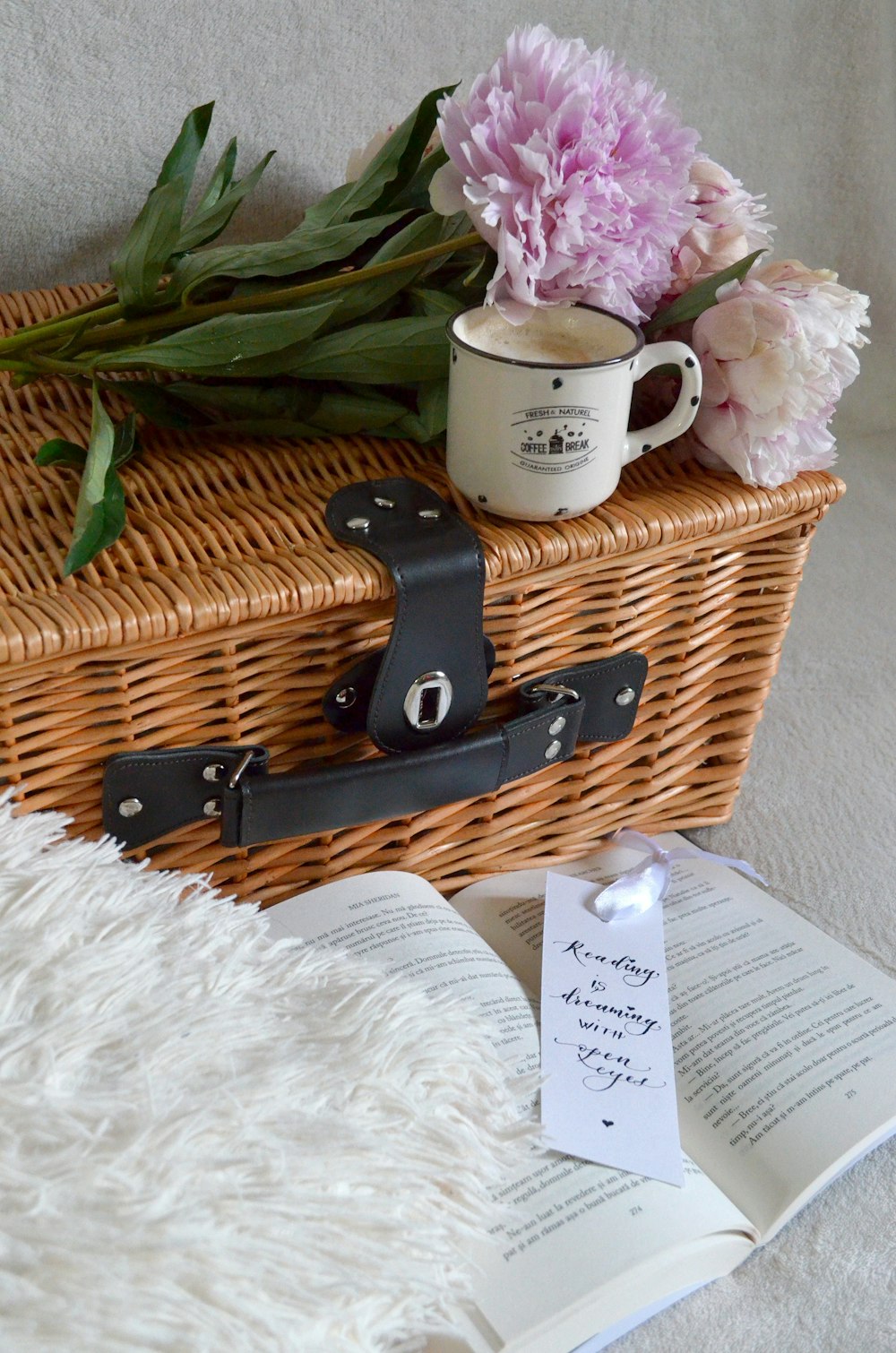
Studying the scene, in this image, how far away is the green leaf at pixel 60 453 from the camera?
0.61 metres

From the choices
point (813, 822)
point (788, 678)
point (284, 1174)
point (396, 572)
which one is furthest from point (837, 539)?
point (284, 1174)

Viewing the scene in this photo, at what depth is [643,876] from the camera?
72 centimetres

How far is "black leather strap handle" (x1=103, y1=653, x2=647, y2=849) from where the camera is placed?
0.58 metres

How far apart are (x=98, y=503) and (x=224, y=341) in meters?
0.13

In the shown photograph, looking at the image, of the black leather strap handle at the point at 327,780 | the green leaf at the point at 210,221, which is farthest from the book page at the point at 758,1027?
the green leaf at the point at 210,221

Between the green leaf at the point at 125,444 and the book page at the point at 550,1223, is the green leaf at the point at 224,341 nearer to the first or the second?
the green leaf at the point at 125,444

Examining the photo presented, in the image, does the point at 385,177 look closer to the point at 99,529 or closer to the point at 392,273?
the point at 392,273

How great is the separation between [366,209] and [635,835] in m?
0.42

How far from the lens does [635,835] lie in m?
0.76

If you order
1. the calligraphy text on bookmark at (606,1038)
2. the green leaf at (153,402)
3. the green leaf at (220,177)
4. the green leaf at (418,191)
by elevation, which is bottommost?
the calligraphy text on bookmark at (606,1038)

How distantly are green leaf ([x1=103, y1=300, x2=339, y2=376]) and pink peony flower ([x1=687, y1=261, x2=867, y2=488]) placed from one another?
0.69ft

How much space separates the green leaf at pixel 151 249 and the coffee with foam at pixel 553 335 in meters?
0.18

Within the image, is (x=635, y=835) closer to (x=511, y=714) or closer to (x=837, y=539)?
(x=511, y=714)

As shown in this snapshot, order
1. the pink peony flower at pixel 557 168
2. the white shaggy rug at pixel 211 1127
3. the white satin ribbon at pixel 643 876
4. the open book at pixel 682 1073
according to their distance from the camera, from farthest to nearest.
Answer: the white satin ribbon at pixel 643 876 → the pink peony flower at pixel 557 168 → the open book at pixel 682 1073 → the white shaggy rug at pixel 211 1127
